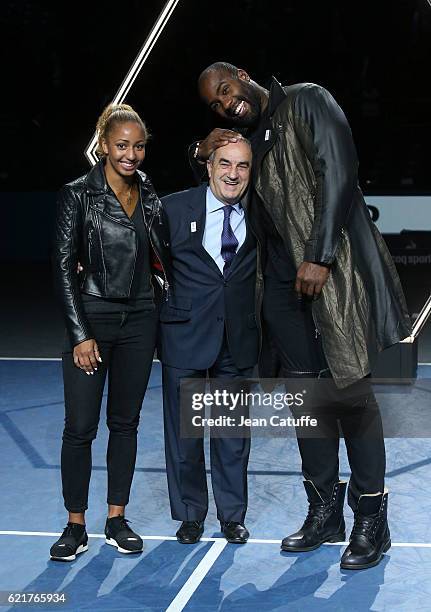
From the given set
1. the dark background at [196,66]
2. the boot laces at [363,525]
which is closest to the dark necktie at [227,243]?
the boot laces at [363,525]

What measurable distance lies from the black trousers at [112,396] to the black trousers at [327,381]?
16.2 inches

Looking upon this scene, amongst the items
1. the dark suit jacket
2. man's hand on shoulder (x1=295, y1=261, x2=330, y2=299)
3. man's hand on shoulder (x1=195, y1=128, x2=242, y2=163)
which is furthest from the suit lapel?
man's hand on shoulder (x1=295, y1=261, x2=330, y2=299)

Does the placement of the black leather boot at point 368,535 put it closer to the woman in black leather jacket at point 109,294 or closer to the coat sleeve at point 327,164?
the woman in black leather jacket at point 109,294

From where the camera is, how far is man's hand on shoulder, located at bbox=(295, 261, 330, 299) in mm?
3299

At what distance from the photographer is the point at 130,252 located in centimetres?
344

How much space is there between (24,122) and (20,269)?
326 centimetres

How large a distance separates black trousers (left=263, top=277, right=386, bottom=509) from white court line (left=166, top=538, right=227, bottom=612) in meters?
0.50

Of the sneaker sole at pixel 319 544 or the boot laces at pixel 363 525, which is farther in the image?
the sneaker sole at pixel 319 544

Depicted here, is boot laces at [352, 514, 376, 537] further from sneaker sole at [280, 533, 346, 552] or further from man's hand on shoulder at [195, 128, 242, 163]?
man's hand on shoulder at [195, 128, 242, 163]

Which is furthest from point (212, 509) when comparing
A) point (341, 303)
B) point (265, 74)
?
point (265, 74)

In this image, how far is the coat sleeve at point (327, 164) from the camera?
325cm

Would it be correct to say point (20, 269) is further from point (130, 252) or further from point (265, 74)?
point (130, 252)

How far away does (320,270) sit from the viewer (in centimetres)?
331

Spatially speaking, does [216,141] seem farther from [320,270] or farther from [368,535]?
[368,535]
